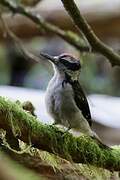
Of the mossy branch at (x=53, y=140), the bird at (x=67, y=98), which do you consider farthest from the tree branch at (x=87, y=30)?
the mossy branch at (x=53, y=140)

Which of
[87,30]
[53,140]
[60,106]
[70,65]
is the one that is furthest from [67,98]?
[87,30]

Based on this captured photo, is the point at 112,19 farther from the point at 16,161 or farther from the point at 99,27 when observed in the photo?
the point at 16,161

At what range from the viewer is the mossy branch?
1.76 m

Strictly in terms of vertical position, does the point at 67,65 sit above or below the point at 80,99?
above

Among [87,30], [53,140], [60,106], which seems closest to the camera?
[53,140]

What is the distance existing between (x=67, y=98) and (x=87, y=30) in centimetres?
47

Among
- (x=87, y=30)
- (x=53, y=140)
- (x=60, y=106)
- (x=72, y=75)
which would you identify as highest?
(x=87, y=30)

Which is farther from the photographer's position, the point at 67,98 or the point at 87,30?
the point at 87,30

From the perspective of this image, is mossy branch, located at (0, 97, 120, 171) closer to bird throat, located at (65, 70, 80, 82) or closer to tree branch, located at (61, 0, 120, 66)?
bird throat, located at (65, 70, 80, 82)

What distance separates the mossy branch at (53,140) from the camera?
1.76m

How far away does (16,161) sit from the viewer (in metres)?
1.89

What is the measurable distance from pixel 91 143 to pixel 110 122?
2.77 m

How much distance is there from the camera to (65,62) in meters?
2.15

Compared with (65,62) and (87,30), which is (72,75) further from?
(87,30)
